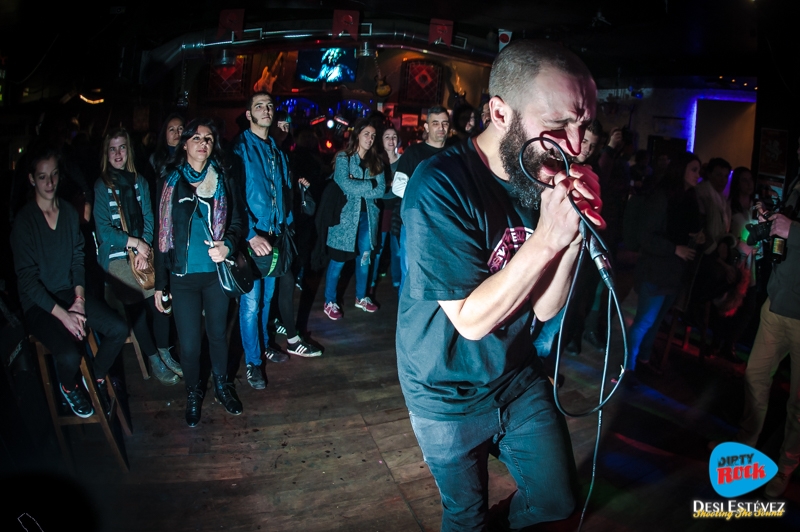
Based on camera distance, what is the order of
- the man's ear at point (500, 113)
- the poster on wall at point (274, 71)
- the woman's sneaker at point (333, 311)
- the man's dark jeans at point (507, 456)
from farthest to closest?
1. the poster on wall at point (274, 71)
2. the woman's sneaker at point (333, 311)
3. the man's dark jeans at point (507, 456)
4. the man's ear at point (500, 113)

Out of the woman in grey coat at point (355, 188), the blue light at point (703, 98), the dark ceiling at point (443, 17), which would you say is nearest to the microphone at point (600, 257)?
the woman in grey coat at point (355, 188)

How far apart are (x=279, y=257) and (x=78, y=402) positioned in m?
1.55

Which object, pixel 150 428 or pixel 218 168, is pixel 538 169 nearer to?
pixel 218 168

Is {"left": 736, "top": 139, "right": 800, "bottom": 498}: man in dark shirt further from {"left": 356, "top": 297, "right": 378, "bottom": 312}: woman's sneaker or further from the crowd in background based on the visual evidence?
{"left": 356, "top": 297, "right": 378, "bottom": 312}: woman's sneaker

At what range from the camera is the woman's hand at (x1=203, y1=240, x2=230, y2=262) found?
3196 mm

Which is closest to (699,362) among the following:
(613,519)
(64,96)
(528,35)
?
(613,519)

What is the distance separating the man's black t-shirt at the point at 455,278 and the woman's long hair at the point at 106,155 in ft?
9.68

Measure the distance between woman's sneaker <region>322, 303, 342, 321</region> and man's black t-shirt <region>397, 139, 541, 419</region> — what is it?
140 inches

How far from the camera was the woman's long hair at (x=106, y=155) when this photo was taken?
3.74m

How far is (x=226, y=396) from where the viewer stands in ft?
11.6

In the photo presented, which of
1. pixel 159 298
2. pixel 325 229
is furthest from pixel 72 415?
pixel 325 229

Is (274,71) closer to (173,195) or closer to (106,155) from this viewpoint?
(106,155)

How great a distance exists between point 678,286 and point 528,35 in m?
7.78

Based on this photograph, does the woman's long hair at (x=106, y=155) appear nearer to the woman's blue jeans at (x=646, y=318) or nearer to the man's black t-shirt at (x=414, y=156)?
the man's black t-shirt at (x=414, y=156)
